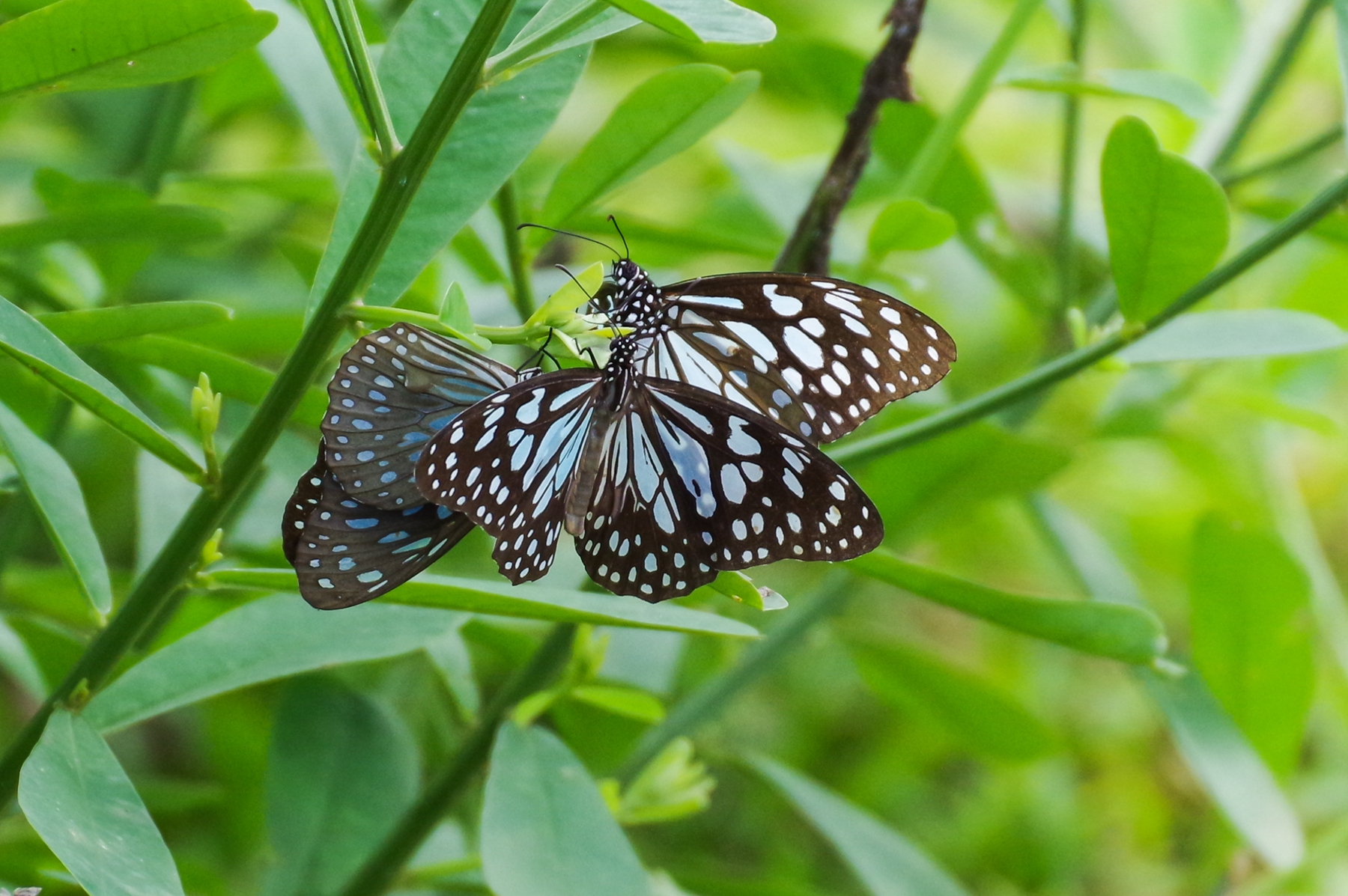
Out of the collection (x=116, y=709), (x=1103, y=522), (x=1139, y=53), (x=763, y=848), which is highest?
(x=1139, y=53)

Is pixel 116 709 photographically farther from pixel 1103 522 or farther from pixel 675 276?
pixel 1103 522

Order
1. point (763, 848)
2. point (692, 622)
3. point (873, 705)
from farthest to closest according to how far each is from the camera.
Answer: point (873, 705) → point (763, 848) → point (692, 622)

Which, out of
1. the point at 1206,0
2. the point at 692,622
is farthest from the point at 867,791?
the point at 692,622

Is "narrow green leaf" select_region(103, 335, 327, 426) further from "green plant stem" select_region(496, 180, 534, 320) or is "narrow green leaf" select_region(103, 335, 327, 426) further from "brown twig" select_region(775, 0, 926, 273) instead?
"brown twig" select_region(775, 0, 926, 273)

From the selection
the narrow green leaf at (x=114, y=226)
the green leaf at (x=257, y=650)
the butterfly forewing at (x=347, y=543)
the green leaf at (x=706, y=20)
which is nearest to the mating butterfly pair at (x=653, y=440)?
the butterfly forewing at (x=347, y=543)

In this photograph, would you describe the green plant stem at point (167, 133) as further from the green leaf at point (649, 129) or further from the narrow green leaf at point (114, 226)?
the green leaf at point (649, 129)

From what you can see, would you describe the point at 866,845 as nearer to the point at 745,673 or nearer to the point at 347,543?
the point at 745,673

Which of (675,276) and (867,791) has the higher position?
(675,276)
